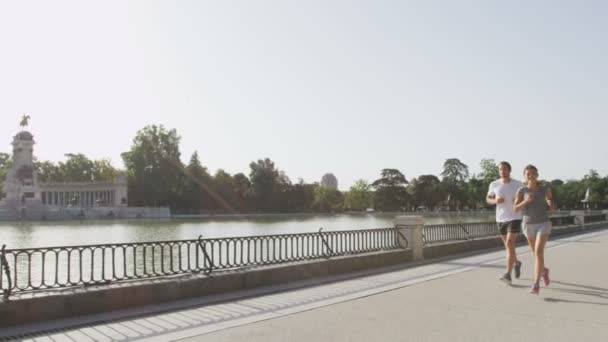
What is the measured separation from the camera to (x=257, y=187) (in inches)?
4641

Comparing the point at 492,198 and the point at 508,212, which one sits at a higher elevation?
the point at 492,198

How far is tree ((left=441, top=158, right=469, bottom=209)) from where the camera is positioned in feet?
423

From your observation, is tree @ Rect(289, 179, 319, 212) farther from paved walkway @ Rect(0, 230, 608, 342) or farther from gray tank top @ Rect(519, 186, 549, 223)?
gray tank top @ Rect(519, 186, 549, 223)

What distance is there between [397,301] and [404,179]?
413 ft

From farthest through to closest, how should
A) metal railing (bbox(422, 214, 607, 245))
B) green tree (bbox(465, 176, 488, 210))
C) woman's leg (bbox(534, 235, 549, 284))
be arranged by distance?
green tree (bbox(465, 176, 488, 210)) < metal railing (bbox(422, 214, 607, 245)) < woman's leg (bbox(534, 235, 549, 284))

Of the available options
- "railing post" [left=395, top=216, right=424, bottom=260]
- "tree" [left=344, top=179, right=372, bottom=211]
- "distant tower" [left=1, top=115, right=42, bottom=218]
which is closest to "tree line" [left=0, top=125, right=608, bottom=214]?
"tree" [left=344, top=179, right=372, bottom=211]

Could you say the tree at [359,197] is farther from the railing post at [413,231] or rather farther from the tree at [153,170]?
the railing post at [413,231]

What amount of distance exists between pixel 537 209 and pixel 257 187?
109 metres

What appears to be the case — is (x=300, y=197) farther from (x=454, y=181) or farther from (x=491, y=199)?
(x=491, y=199)

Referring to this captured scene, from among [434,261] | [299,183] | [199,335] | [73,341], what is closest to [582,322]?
[199,335]

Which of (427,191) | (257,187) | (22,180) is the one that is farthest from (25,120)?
(427,191)

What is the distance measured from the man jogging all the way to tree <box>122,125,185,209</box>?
3941 inches

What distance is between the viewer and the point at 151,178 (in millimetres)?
106750

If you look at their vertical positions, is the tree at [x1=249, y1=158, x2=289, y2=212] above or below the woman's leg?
above
